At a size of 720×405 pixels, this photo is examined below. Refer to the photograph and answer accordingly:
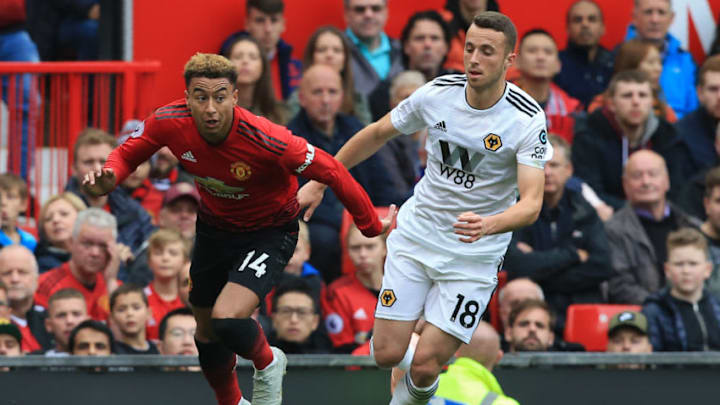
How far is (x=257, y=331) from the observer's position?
24.0ft

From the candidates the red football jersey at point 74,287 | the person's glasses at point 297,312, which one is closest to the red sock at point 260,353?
the person's glasses at point 297,312

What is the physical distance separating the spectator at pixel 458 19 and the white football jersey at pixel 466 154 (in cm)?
387

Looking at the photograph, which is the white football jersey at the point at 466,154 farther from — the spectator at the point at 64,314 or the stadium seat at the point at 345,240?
the spectator at the point at 64,314

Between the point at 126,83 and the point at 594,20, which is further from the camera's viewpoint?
the point at 594,20

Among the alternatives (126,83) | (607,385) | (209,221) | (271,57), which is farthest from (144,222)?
(607,385)

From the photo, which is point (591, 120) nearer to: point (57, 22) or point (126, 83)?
point (126, 83)

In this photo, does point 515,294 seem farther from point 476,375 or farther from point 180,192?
point 180,192

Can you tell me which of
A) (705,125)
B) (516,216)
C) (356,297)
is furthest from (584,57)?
(516,216)

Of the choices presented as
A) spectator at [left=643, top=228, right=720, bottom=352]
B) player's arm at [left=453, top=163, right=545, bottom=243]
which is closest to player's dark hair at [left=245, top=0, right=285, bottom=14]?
spectator at [left=643, top=228, right=720, bottom=352]

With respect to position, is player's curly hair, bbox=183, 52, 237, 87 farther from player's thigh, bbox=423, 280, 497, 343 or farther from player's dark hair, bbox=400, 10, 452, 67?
player's dark hair, bbox=400, 10, 452, 67

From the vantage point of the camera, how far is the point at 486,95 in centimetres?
742

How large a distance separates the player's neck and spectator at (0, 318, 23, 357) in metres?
3.40

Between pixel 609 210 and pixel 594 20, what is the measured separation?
6.34 feet

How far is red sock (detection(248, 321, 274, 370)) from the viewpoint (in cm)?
730
